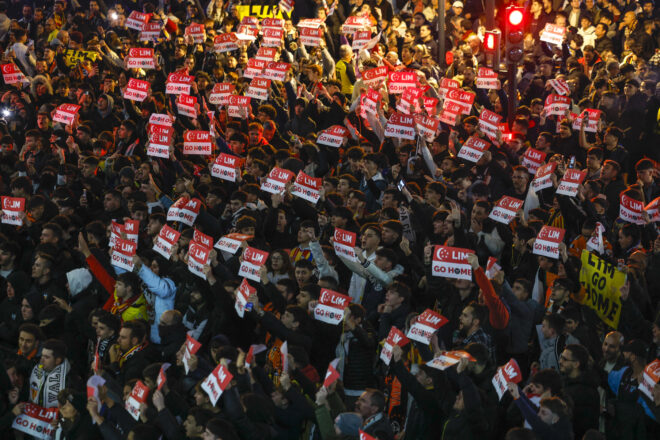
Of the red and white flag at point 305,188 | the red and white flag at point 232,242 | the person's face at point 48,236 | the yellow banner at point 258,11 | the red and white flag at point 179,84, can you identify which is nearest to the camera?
the red and white flag at point 232,242

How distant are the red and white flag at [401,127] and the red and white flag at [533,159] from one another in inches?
59.2

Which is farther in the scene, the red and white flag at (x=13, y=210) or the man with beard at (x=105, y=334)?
the red and white flag at (x=13, y=210)

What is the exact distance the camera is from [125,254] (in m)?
10.9

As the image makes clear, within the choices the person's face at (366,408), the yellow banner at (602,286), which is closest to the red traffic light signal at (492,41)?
the yellow banner at (602,286)

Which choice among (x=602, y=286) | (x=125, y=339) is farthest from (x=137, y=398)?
(x=602, y=286)

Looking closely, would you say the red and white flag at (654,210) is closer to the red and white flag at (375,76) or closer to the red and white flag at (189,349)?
the red and white flag at (189,349)

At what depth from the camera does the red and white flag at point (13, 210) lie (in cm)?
1244

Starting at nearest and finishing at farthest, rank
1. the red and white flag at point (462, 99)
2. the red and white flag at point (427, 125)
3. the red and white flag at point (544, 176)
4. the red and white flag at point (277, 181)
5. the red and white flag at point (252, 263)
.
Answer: the red and white flag at point (252, 263) < the red and white flag at point (544, 176) < the red and white flag at point (277, 181) < the red and white flag at point (427, 125) < the red and white flag at point (462, 99)

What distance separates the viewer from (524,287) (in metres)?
9.55

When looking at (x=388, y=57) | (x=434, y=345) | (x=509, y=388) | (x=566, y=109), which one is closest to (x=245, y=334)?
(x=434, y=345)

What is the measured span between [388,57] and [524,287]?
7944 mm

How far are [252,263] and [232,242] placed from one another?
27.0 inches

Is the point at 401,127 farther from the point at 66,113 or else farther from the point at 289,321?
the point at 66,113

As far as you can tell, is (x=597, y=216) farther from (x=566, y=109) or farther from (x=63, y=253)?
(x=63, y=253)
